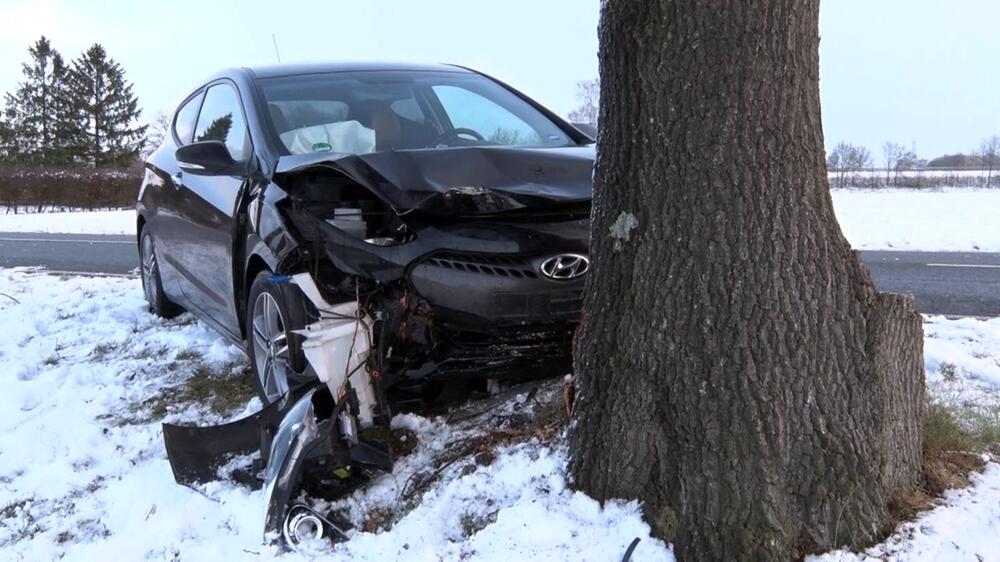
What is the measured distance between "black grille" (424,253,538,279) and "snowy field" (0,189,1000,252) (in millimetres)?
9720

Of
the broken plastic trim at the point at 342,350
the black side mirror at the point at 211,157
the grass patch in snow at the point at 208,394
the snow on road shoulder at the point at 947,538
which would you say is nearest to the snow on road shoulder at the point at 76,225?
the grass patch in snow at the point at 208,394

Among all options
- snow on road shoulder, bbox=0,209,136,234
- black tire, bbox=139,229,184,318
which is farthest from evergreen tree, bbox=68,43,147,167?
black tire, bbox=139,229,184,318

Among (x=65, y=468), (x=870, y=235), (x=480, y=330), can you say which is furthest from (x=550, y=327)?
(x=870, y=235)

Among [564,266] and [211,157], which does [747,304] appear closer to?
[564,266]

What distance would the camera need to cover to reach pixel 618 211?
253 cm

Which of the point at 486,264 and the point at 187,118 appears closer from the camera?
the point at 486,264

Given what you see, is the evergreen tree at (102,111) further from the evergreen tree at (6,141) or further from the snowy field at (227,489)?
the snowy field at (227,489)

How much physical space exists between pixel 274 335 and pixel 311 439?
920 millimetres

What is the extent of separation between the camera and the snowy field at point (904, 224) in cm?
1221

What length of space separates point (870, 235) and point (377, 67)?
1121 centimetres

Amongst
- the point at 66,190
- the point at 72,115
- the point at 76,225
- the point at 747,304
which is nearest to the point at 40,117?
the point at 72,115

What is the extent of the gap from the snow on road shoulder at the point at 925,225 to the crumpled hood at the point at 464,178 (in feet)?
20.6

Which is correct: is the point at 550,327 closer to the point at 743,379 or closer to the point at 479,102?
the point at 743,379

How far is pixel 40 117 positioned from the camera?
48844 mm
